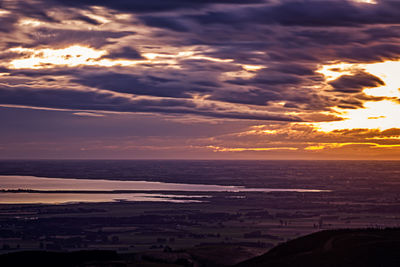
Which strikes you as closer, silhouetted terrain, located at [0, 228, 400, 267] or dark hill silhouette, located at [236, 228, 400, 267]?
dark hill silhouette, located at [236, 228, 400, 267]

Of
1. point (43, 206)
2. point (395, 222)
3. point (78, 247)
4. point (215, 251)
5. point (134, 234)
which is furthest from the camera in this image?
point (43, 206)

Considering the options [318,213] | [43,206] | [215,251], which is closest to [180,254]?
[215,251]

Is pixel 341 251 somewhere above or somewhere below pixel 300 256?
above

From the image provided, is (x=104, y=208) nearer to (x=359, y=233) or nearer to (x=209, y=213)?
(x=209, y=213)

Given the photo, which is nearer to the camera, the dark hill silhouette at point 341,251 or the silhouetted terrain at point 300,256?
the dark hill silhouette at point 341,251

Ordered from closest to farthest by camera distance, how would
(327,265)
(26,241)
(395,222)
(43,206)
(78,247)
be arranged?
(327,265) → (78,247) → (26,241) → (395,222) → (43,206)

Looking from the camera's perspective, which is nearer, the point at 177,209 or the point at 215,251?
the point at 215,251

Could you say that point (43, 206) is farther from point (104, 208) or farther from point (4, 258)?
point (4, 258)
